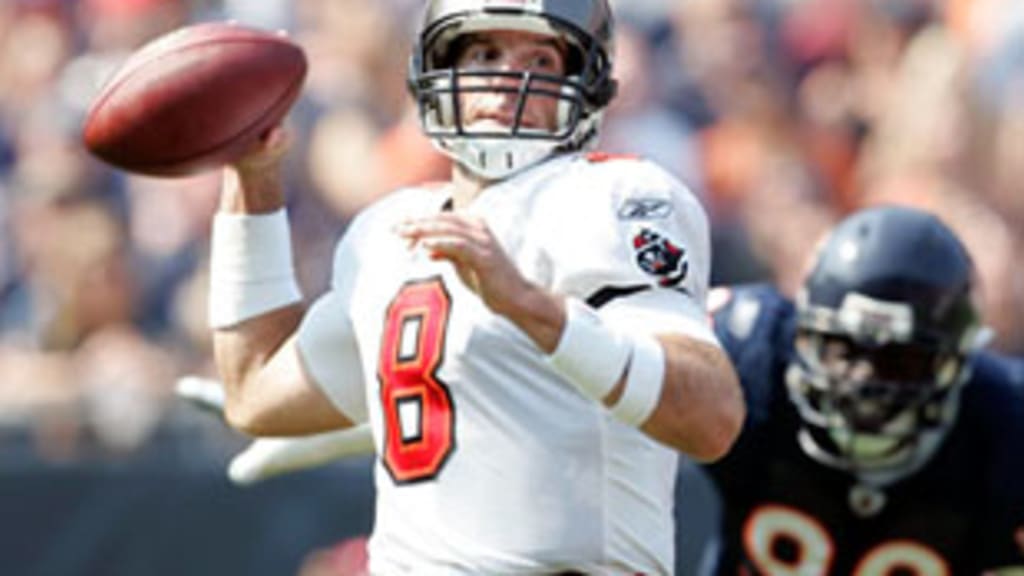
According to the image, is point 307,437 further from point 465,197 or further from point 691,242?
point 691,242

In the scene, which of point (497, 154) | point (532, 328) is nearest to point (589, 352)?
point (532, 328)

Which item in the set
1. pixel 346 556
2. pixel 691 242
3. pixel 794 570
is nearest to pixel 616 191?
pixel 691 242

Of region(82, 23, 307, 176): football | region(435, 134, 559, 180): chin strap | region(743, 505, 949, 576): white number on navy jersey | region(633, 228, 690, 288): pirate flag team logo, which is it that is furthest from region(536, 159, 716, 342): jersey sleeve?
region(743, 505, 949, 576): white number on navy jersey

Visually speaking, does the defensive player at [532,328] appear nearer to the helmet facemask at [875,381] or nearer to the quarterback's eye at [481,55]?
the quarterback's eye at [481,55]

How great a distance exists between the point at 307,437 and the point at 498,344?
76 centimetres

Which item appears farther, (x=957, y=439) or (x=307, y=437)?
(x=957, y=439)

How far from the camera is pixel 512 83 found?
3250 mm

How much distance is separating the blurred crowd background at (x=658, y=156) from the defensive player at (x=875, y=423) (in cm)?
174

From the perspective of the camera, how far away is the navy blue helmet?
441cm

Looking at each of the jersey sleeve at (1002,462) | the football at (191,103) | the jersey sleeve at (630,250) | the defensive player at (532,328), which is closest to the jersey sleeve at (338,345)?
the defensive player at (532,328)

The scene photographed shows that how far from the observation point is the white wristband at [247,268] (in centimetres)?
359

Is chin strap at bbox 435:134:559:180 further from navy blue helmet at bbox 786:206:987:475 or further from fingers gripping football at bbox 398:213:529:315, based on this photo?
navy blue helmet at bbox 786:206:987:475

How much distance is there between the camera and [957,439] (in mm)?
4520

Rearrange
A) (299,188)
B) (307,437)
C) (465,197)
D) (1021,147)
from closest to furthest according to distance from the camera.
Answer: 1. (465,197)
2. (307,437)
3. (1021,147)
4. (299,188)
